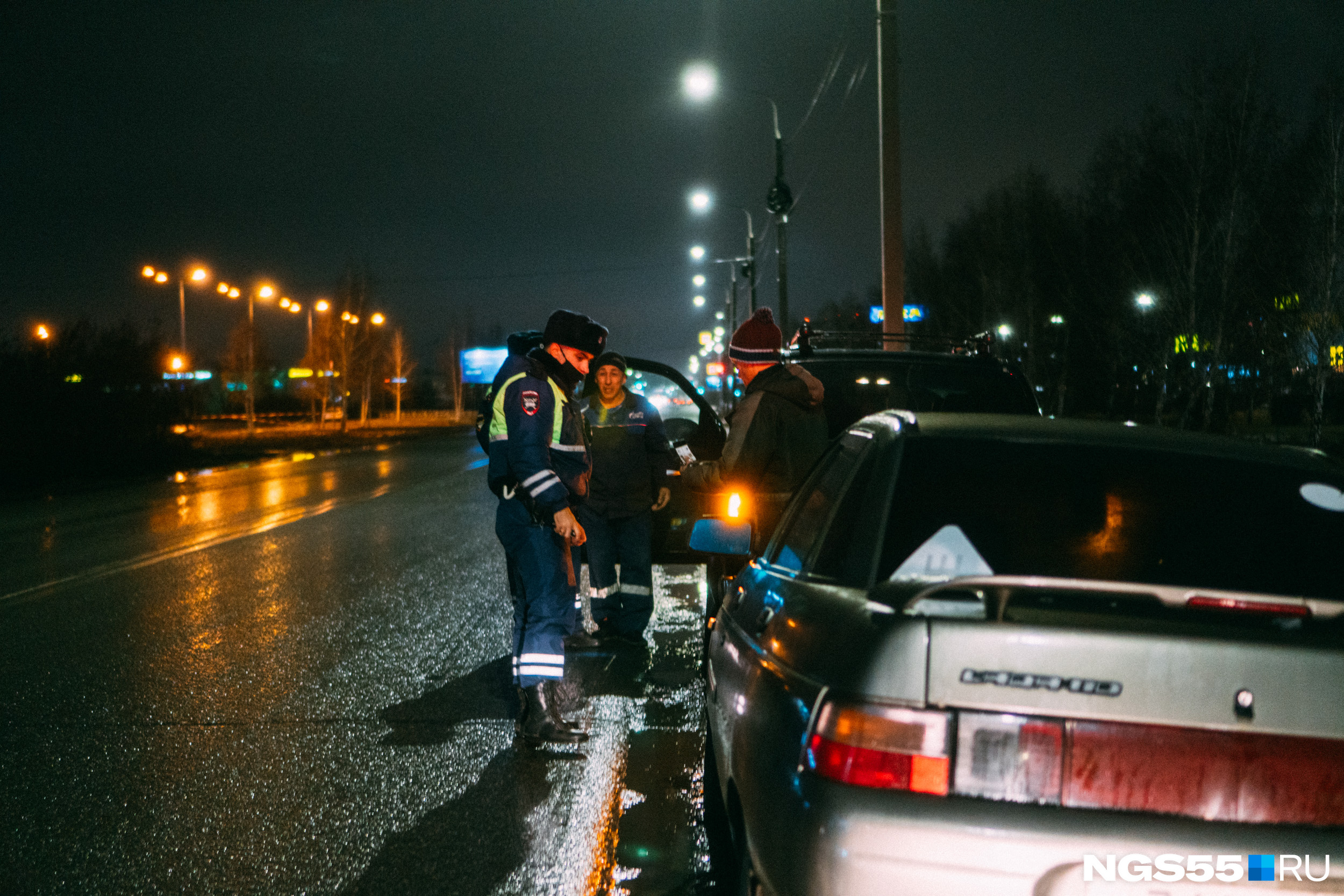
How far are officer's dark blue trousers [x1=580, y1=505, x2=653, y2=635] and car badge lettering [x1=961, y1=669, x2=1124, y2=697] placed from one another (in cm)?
522

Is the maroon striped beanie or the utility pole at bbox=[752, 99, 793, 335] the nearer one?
the maroon striped beanie

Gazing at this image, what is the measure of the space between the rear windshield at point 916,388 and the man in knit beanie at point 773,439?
1255mm

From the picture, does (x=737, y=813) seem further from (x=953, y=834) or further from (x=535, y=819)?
(x=535, y=819)

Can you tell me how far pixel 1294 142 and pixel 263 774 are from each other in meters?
21.7

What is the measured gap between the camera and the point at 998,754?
220 centimetres

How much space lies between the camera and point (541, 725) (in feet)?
17.1

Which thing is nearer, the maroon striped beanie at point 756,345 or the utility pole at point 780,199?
the maroon striped beanie at point 756,345

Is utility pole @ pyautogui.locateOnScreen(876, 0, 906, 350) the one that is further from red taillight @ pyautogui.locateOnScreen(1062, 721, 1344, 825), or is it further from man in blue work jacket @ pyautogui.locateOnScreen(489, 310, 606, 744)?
red taillight @ pyautogui.locateOnScreen(1062, 721, 1344, 825)

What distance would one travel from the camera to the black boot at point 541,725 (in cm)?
521

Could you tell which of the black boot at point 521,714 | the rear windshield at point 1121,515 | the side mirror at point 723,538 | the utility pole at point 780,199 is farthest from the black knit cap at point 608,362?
the utility pole at point 780,199

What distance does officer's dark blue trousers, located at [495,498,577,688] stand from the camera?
5.21 meters

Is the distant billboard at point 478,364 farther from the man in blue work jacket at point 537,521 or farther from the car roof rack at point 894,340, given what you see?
the man in blue work jacket at point 537,521

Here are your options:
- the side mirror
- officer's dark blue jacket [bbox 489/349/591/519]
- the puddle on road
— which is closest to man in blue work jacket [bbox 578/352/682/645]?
the puddle on road
